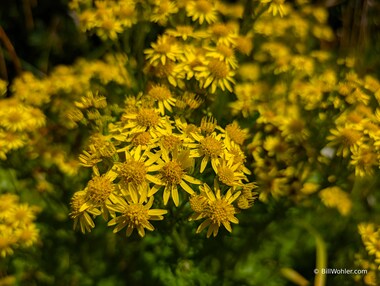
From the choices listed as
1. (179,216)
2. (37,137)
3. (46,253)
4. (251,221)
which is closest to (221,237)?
(251,221)

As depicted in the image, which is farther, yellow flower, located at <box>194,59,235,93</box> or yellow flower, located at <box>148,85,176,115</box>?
yellow flower, located at <box>194,59,235,93</box>

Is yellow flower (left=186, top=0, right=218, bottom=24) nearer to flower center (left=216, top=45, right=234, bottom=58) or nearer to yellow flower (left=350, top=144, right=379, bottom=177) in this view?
flower center (left=216, top=45, right=234, bottom=58)

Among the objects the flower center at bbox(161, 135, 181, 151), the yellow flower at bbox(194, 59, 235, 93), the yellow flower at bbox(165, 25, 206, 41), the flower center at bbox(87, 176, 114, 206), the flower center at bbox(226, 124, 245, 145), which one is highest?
the yellow flower at bbox(165, 25, 206, 41)

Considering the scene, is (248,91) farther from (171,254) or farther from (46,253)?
(46,253)

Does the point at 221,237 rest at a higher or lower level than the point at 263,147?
lower

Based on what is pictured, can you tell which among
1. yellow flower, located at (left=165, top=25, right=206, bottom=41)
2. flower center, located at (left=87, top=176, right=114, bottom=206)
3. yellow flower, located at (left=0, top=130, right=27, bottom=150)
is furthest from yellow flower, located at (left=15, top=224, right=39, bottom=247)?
yellow flower, located at (left=165, top=25, right=206, bottom=41)

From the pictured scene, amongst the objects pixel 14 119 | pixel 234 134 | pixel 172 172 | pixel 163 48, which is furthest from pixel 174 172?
pixel 14 119
